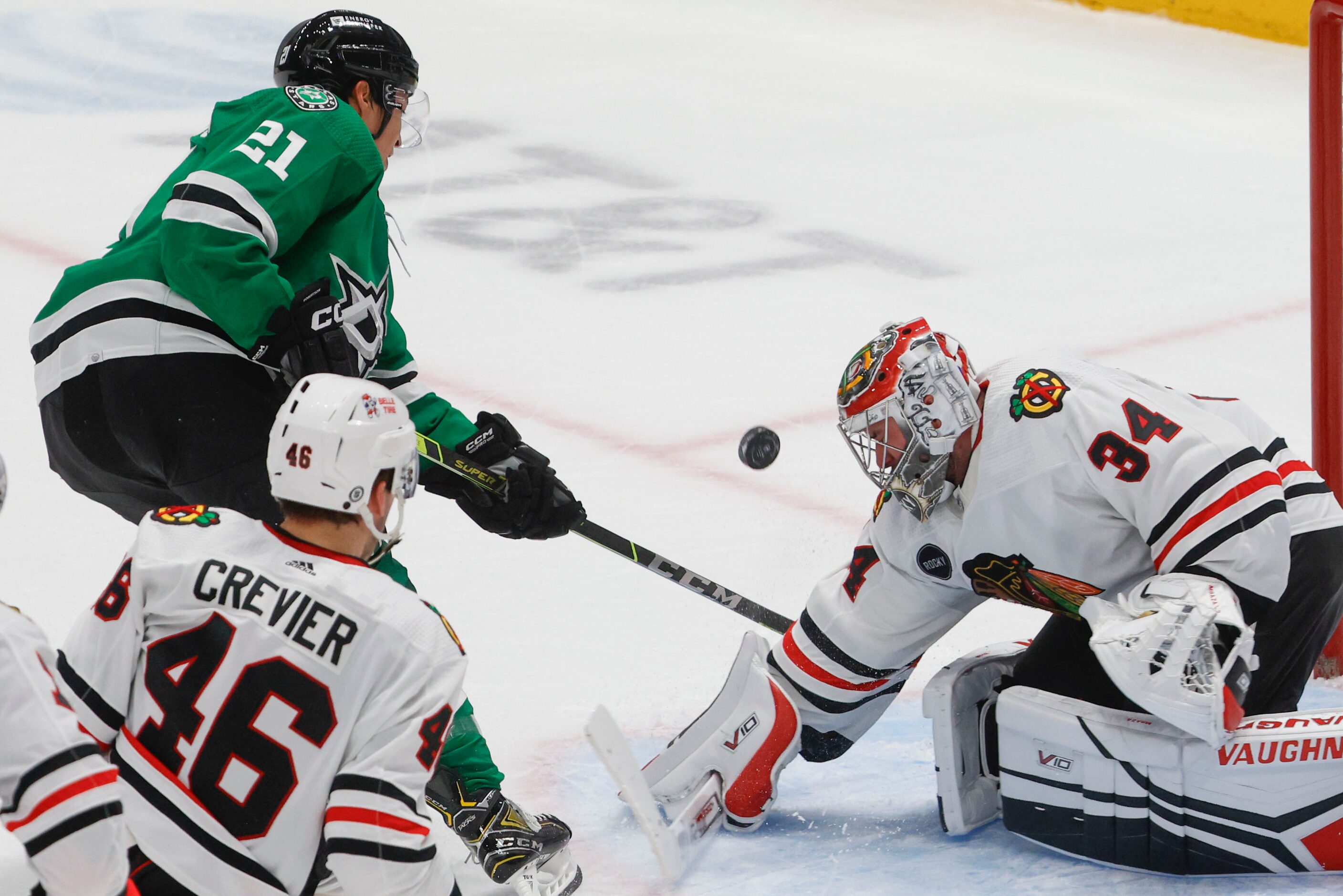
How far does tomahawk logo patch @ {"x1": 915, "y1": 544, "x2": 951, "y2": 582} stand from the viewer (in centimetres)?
267

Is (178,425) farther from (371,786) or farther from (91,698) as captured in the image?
(371,786)

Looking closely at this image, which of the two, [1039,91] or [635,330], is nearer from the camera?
[635,330]

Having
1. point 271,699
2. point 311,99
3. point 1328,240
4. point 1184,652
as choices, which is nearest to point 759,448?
point 1184,652

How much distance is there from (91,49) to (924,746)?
20.7ft

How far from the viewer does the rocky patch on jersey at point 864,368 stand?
2559mm

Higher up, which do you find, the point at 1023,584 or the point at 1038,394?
the point at 1038,394

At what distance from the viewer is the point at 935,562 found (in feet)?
8.79

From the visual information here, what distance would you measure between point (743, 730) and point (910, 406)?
64 cm

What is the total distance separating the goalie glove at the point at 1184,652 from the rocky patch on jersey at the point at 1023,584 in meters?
0.18

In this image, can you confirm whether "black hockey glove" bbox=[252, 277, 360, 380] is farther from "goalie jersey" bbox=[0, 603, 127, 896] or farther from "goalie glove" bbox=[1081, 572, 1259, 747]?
"goalie glove" bbox=[1081, 572, 1259, 747]

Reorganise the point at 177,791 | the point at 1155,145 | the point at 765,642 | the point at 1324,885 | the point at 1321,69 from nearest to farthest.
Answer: the point at 177,791
the point at 1324,885
the point at 765,642
the point at 1321,69
the point at 1155,145

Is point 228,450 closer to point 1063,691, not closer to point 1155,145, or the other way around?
point 1063,691

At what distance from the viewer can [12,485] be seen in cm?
405

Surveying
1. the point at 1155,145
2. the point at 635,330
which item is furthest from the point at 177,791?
the point at 1155,145
